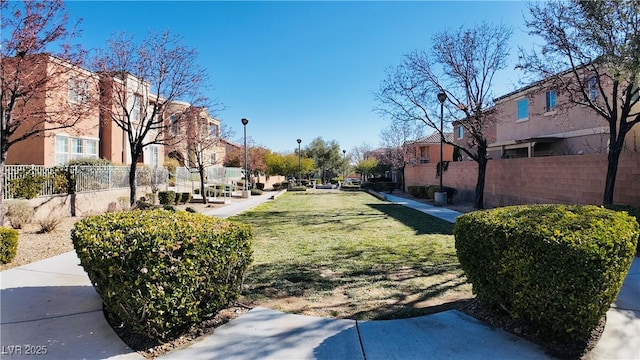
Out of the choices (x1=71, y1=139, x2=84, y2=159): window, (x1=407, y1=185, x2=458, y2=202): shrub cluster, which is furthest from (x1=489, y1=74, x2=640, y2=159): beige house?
(x1=71, y1=139, x2=84, y2=159): window

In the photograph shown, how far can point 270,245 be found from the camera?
8.48 m

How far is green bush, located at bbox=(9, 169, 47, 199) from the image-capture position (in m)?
10.5

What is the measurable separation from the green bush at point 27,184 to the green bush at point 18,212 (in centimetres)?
62

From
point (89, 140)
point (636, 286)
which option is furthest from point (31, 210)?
point (636, 286)

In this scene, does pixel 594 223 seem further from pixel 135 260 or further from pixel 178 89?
pixel 178 89

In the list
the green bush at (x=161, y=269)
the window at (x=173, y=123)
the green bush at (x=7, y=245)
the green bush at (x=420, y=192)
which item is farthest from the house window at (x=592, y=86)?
the green bush at (x=7, y=245)

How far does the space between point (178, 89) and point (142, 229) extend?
12175mm

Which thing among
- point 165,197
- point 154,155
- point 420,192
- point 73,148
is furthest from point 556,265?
point 154,155

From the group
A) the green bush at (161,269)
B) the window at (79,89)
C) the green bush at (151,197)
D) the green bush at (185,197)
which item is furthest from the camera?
the green bush at (185,197)

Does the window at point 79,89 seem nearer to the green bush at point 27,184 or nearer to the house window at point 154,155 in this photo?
the green bush at point 27,184

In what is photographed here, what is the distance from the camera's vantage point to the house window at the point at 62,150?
59.2 feet

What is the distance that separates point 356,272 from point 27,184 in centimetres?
1081

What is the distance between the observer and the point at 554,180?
13016mm

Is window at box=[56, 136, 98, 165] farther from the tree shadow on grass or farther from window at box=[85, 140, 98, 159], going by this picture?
the tree shadow on grass
